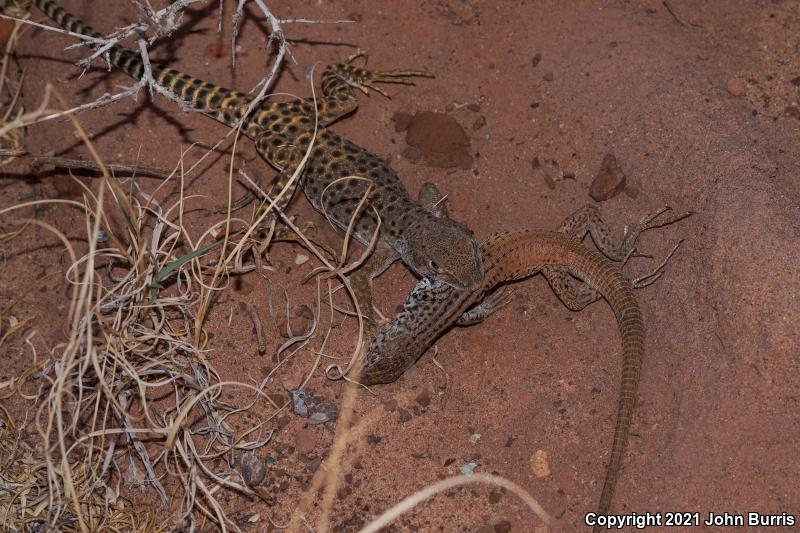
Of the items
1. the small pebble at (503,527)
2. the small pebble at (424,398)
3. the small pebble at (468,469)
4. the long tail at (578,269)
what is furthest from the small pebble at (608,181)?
the small pebble at (503,527)

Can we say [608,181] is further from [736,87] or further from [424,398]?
[424,398]

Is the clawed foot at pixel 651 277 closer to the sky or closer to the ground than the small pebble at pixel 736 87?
closer to the ground

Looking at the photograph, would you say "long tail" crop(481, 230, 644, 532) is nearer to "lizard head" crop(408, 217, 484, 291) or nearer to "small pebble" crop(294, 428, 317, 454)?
"lizard head" crop(408, 217, 484, 291)

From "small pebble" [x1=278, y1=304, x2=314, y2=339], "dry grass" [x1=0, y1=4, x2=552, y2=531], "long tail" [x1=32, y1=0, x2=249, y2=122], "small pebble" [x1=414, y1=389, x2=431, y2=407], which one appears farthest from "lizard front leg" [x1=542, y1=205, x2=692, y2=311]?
"long tail" [x1=32, y1=0, x2=249, y2=122]

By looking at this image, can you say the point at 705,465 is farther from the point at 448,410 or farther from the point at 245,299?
the point at 245,299

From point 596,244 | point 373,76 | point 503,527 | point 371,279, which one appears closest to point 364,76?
point 373,76

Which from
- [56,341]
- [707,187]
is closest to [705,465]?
[707,187]

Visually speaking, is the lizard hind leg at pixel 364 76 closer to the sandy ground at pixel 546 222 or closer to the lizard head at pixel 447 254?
the sandy ground at pixel 546 222
